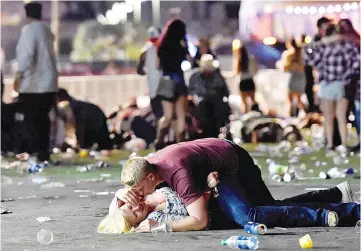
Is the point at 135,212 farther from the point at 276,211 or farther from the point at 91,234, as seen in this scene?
the point at 276,211

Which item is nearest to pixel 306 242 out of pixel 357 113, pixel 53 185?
pixel 53 185

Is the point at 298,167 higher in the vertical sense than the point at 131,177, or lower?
lower

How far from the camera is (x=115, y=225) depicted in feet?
28.1

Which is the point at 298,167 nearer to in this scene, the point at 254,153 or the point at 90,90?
the point at 254,153

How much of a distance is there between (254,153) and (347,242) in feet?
30.1

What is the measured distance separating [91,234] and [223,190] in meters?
1.04

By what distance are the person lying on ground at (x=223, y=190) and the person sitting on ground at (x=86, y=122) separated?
876cm

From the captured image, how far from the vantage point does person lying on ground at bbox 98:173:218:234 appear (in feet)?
27.3

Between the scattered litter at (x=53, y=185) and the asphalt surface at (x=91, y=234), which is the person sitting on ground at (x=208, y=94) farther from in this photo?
the asphalt surface at (x=91, y=234)

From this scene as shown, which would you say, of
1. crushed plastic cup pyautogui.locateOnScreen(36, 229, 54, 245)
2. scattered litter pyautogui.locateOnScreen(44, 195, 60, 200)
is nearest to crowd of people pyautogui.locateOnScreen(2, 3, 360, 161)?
scattered litter pyautogui.locateOnScreen(44, 195, 60, 200)

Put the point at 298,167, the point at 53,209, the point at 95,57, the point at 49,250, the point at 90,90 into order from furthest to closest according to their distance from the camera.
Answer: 1. the point at 95,57
2. the point at 90,90
3. the point at 298,167
4. the point at 53,209
5. the point at 49,250

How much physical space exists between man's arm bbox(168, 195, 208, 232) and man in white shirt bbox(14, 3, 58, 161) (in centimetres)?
720

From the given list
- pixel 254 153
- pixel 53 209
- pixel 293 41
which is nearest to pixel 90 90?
pixel 293 41

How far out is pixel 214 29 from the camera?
91.0 ft
